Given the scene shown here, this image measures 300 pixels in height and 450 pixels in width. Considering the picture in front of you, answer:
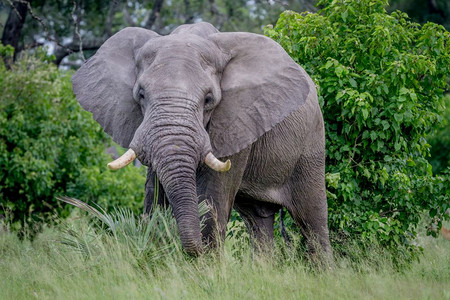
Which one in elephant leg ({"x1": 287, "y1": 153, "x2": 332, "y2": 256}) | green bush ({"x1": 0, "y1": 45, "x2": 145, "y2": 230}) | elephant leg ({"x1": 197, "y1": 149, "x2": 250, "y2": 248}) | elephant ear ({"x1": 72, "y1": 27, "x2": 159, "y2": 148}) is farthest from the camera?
green bush ({"x1": 0, "y1": 45, "x2": 145, "y2": 230})

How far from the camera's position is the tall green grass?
195 inches

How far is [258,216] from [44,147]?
3819 mm

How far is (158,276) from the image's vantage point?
5297 millimetres

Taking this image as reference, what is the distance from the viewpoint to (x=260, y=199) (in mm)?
6863

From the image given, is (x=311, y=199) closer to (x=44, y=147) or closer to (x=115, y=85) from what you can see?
(x=115, y=85)

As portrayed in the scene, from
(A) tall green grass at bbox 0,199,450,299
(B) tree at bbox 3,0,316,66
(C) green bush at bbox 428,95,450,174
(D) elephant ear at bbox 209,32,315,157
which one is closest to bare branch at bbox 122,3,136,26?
(B) tree at bbox 3,0,316,66

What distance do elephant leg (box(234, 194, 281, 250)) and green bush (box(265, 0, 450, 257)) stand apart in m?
0.65

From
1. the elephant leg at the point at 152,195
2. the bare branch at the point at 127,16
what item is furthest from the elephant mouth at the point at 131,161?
the bare branch at the point at 127,16

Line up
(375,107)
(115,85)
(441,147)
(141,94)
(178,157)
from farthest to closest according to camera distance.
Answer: (441,147) → (375,107) → (115,85) → (141,94) → (178,157)

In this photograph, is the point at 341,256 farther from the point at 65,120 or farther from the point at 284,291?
the point at 65,120

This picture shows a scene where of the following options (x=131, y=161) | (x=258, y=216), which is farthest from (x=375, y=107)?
(x=131, y=161)

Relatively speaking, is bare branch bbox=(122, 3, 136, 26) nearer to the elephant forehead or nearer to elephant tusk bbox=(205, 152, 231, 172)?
the elephant forehead

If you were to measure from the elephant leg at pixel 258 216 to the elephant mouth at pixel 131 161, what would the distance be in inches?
78.0

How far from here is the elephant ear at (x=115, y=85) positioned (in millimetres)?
5762
